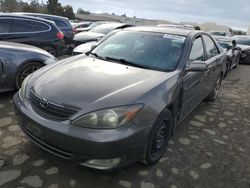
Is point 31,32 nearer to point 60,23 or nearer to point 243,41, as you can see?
point 60,23

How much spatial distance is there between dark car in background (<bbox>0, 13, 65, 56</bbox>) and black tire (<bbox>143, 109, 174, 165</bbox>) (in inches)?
218

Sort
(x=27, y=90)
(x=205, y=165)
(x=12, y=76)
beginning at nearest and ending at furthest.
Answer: (x=27, y=90) < (x=205, y=165) < (x=12, y=76)

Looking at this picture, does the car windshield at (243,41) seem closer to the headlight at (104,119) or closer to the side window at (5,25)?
the side window at (5,25)

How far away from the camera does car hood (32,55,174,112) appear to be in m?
2.64

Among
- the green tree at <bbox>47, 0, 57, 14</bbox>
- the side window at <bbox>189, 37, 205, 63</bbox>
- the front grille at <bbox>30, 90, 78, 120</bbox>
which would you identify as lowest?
the green tree at <bbox>47, 0, 57, 14</bbox>

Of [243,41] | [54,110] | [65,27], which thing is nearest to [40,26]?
[65,27]

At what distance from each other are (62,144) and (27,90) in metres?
0.90

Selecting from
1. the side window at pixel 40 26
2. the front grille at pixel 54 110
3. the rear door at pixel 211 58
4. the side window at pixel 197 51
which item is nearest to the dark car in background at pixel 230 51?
the rear door at pixel 211 58

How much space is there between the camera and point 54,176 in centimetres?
278

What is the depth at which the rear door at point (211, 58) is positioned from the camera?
475cm

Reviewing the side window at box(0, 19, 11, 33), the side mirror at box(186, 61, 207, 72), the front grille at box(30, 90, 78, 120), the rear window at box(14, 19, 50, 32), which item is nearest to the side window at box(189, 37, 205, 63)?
the side mirror at box(186, 61, 207, 72)

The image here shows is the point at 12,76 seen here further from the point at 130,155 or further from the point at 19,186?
the point at 130,155

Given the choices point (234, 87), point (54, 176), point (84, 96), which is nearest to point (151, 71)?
point (84, 96)

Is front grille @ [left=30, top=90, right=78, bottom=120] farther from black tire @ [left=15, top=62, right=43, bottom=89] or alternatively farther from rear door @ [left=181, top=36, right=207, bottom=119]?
black tire @ [left=15, top=62, right=43, bottom=89]
